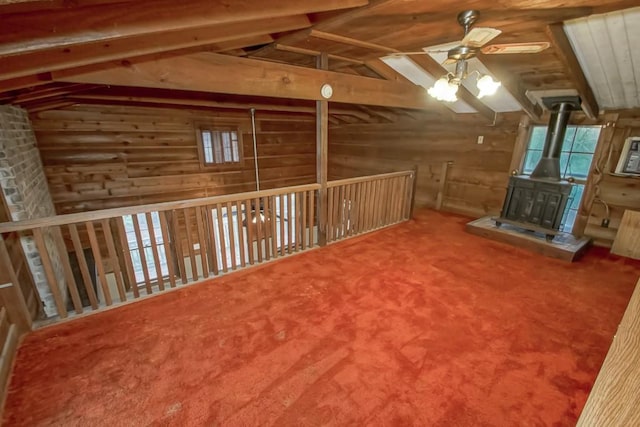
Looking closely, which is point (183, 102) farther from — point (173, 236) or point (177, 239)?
point (177, 239)

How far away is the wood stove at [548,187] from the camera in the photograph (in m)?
3.46

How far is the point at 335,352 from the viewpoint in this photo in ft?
6.41

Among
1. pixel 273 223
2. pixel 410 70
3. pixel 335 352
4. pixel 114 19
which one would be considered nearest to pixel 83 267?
pixel 273 223

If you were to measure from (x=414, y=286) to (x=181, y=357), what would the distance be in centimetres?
210

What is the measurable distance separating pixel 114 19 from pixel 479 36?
2056 millimetres

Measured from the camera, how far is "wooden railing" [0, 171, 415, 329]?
6.97 ft

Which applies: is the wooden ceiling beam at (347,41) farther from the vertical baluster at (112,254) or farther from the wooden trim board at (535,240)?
the wooden trim board at (535,240)

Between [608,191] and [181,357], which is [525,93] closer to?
[608,191]

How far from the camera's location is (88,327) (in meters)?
2.17

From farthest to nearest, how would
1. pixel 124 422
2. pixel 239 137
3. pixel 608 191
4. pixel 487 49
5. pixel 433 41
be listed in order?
pixel 239 137 < pixel 608 191 < pixel 433 41 < pixel 487 49 < pixel 124 422

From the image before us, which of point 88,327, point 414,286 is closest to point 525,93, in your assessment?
point 414,286

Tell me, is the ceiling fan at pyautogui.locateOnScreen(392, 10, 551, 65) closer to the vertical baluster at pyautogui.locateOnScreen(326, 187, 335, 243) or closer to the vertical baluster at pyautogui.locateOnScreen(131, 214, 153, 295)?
the vertical baluster at pyautogui.locateOnScreen(326, 187, 335, 243)

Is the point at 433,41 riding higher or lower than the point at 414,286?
higher

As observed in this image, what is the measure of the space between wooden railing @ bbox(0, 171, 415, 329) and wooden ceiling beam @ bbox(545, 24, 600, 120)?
2.16 metres
